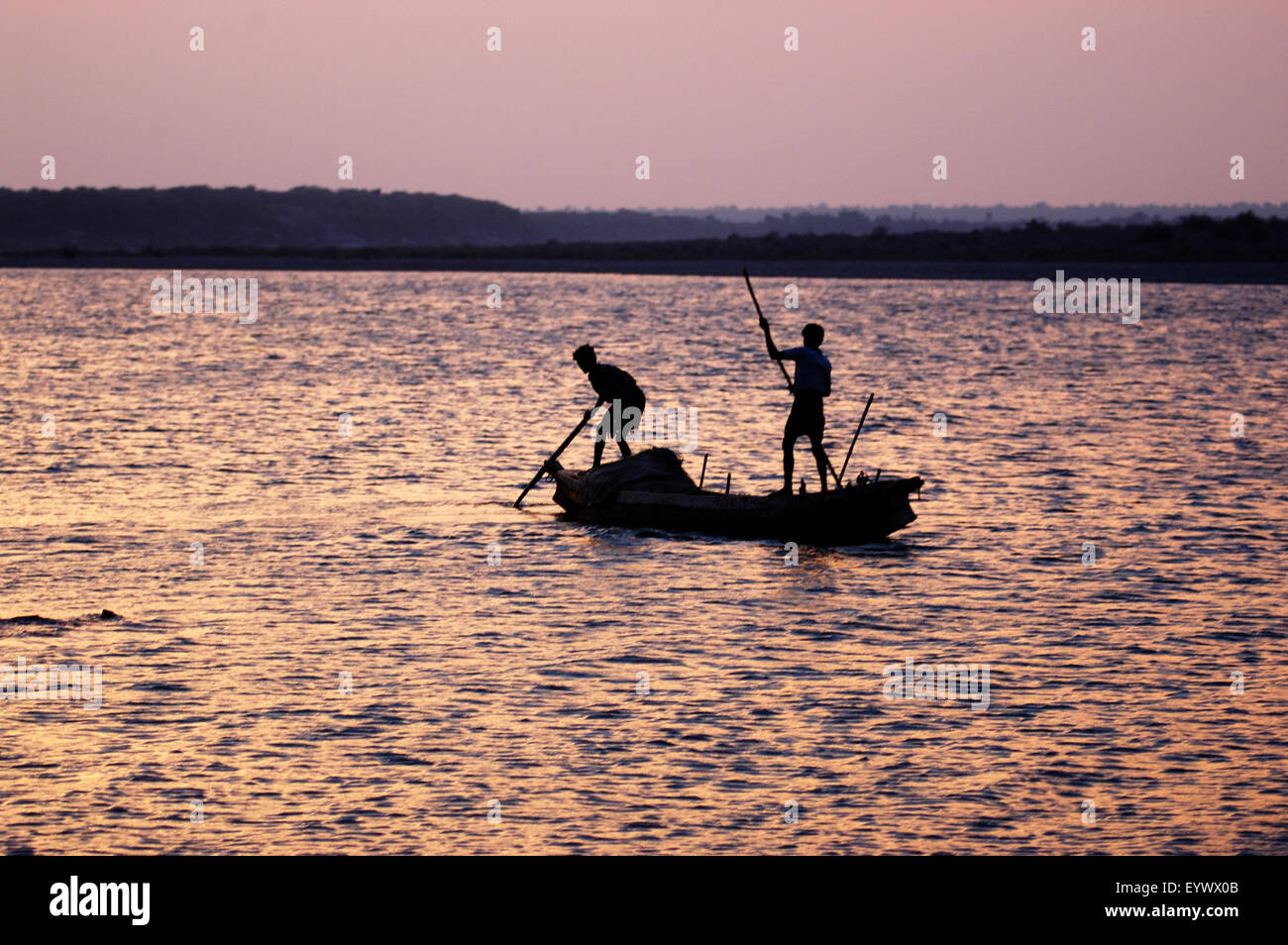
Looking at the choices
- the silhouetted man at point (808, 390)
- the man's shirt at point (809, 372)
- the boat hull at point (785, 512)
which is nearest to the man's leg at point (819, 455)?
the silhouetted man at point (808, 390)

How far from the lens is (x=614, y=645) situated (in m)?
12.9

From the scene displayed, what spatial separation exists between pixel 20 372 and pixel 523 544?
30.2 meters

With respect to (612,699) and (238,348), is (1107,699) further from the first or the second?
(238,348)

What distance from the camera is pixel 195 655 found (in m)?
12.3

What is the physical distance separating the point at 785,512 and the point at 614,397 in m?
2.74

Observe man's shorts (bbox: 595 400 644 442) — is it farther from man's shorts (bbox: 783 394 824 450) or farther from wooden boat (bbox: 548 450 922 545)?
man's shorts (bbox: 783 394 824 450)

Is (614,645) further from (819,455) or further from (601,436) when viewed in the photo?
(601,436)

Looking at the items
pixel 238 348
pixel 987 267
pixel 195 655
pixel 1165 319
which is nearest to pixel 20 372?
pixel 238 348

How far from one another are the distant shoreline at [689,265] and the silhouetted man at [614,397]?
85588mm

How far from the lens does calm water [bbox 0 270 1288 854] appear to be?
29.1 feet

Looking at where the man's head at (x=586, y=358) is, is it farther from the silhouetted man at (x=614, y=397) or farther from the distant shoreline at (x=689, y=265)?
the distant shoreline at (x=689, y=265)

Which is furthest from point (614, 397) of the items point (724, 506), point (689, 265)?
point (689, 265)

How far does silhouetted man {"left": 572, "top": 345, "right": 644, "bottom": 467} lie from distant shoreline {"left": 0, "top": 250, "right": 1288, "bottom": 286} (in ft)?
281

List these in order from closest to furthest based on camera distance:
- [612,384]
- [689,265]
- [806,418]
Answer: [806,418] → [612,384] → [689,265]
